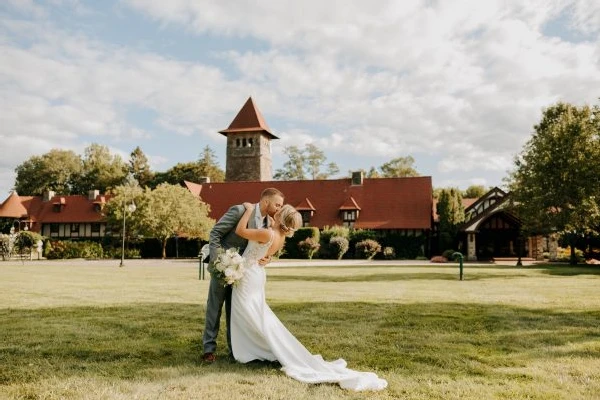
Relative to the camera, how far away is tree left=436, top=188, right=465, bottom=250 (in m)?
46.9

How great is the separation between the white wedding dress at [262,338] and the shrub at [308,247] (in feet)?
121

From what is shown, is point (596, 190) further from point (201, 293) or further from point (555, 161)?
point (201, 293)

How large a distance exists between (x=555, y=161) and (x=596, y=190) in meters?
2.57

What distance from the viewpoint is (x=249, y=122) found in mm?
61281

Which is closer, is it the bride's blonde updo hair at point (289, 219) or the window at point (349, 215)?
the bride's blonde updo hair at point (289, 219)

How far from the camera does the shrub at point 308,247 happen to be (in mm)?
43344

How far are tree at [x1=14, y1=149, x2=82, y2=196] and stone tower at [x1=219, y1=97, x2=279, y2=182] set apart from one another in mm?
31286

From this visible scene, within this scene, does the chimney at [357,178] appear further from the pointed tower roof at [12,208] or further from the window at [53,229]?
the pointed tower roof at [12,208]

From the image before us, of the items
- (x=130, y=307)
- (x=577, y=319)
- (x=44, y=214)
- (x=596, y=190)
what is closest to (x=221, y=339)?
(x=130, y=307)

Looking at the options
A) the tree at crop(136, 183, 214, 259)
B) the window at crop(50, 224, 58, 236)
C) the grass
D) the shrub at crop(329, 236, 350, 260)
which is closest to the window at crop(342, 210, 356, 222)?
the shrub at crop(329, 236, 350, 260)

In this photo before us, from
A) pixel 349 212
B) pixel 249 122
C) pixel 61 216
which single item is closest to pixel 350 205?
pixel 349 212

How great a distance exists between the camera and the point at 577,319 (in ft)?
31.3

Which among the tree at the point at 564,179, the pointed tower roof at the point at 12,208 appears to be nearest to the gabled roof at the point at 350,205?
the tree at the point at 564,179

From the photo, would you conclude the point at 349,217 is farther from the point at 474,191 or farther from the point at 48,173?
the point at 48,173
